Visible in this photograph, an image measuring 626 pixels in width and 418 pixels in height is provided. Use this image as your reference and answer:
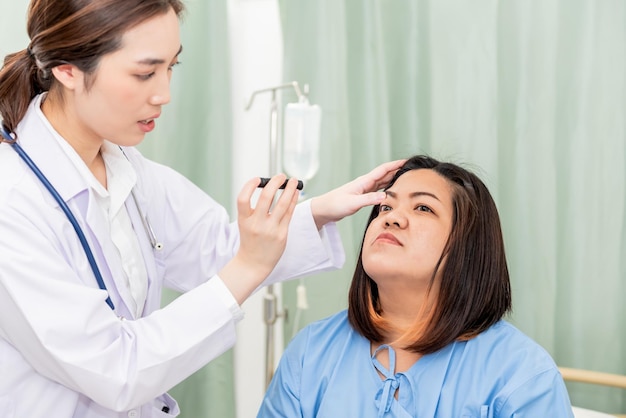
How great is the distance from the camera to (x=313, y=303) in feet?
7.57

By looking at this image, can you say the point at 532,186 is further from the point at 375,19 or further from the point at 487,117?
the point at 375,19

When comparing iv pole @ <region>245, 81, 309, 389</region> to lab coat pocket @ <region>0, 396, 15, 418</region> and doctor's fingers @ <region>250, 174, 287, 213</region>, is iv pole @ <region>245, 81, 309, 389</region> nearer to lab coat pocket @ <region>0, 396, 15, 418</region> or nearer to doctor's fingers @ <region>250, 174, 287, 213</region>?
doctor's fingers @ <region>250, 174, 287, 213</region>

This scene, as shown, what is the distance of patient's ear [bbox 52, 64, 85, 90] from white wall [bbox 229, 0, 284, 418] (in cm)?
116

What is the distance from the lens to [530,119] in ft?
6.82

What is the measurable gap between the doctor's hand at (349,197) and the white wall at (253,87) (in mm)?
833

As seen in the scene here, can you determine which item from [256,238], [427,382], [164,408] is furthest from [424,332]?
[164,408]

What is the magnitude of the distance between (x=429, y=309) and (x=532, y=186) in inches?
29.9

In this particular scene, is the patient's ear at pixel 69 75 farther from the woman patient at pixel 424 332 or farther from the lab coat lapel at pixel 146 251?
the woman patient at pixel 424 332

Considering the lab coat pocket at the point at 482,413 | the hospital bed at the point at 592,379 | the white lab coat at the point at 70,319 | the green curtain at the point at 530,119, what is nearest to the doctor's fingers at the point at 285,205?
the white lab coat at the point at 70,319

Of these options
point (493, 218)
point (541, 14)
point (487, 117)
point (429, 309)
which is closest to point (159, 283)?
point (429, 309)

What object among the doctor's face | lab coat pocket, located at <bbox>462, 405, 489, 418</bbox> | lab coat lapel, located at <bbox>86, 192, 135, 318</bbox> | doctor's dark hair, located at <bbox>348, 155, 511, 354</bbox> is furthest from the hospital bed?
the doctor's face

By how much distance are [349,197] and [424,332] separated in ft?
1.05

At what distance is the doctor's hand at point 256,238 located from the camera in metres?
1.26

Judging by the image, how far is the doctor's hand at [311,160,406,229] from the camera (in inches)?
60.4
